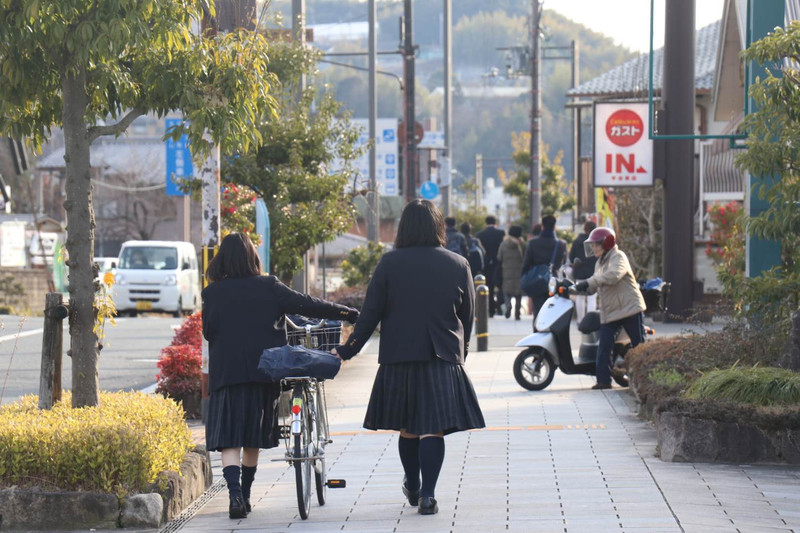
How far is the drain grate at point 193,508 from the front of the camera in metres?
6.77

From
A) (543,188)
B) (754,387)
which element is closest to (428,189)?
(543,188)

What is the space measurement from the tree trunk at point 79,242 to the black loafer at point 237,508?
137 centimetres

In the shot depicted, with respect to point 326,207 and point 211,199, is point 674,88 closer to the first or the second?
point 326,207

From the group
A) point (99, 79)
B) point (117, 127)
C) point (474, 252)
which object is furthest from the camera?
point (474, 252)

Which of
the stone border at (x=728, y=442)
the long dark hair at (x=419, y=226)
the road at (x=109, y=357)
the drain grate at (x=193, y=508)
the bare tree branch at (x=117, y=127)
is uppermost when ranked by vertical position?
the bare tree branch at (x=117, y=127)

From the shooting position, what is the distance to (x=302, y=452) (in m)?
6.81

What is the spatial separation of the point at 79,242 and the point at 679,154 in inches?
607

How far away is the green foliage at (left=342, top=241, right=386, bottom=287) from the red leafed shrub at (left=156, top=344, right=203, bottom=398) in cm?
1260

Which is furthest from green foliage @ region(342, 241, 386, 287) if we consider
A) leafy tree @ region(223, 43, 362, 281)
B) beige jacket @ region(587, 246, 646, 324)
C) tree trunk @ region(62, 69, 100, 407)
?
tree trunk @ region(62, 69, 100, 407)

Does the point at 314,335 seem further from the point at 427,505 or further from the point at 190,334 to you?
the point at 190,334

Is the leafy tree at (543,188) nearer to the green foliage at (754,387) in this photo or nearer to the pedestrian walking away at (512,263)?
the pedestrian walking away at (512,263)

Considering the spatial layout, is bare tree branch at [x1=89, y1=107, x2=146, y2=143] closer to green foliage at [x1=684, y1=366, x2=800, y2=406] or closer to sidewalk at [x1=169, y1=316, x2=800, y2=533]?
sidewalk at [x1=169, y1=316, x2=800, y2=533]

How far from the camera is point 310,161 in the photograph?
1697cm

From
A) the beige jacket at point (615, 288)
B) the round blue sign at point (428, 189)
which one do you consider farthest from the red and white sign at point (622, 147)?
the round blue sign at point (428, 189)
